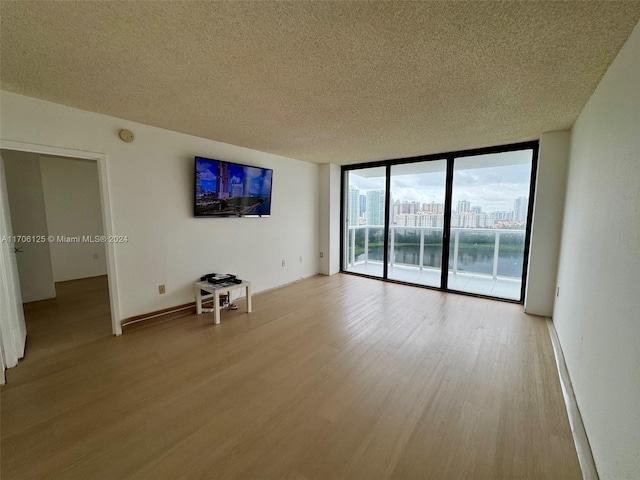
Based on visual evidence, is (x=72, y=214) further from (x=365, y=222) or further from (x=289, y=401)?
(x=365, y=222)

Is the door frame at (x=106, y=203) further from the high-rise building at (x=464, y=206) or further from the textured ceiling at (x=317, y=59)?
the high-rise building at (x=464, y=206)

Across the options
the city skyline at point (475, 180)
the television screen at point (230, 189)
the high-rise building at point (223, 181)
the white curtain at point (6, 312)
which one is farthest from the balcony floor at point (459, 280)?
the white curtain at point (6, 312)

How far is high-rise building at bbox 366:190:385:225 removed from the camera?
498cm

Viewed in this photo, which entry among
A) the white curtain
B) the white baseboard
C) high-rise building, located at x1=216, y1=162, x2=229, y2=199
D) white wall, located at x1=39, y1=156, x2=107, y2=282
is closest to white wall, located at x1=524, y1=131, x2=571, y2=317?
the white baseboard

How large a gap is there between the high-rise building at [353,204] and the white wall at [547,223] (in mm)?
3024

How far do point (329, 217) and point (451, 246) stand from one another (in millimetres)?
2300

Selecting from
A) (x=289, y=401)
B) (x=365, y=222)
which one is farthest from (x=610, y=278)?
(x=365, y=222)

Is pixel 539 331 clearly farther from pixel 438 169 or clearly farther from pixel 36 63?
pixel 36 63

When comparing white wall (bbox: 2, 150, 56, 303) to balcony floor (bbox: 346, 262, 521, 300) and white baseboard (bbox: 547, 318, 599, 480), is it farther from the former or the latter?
white baseboard (bbox: 547, 318, 599, 480)

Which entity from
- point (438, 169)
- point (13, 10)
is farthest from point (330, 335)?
point (438, 169)

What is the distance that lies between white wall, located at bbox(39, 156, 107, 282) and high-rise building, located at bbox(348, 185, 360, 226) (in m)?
5.00

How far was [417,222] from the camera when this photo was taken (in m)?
4.84

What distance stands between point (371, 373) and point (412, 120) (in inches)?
96.4

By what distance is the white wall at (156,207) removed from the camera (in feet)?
7.53
